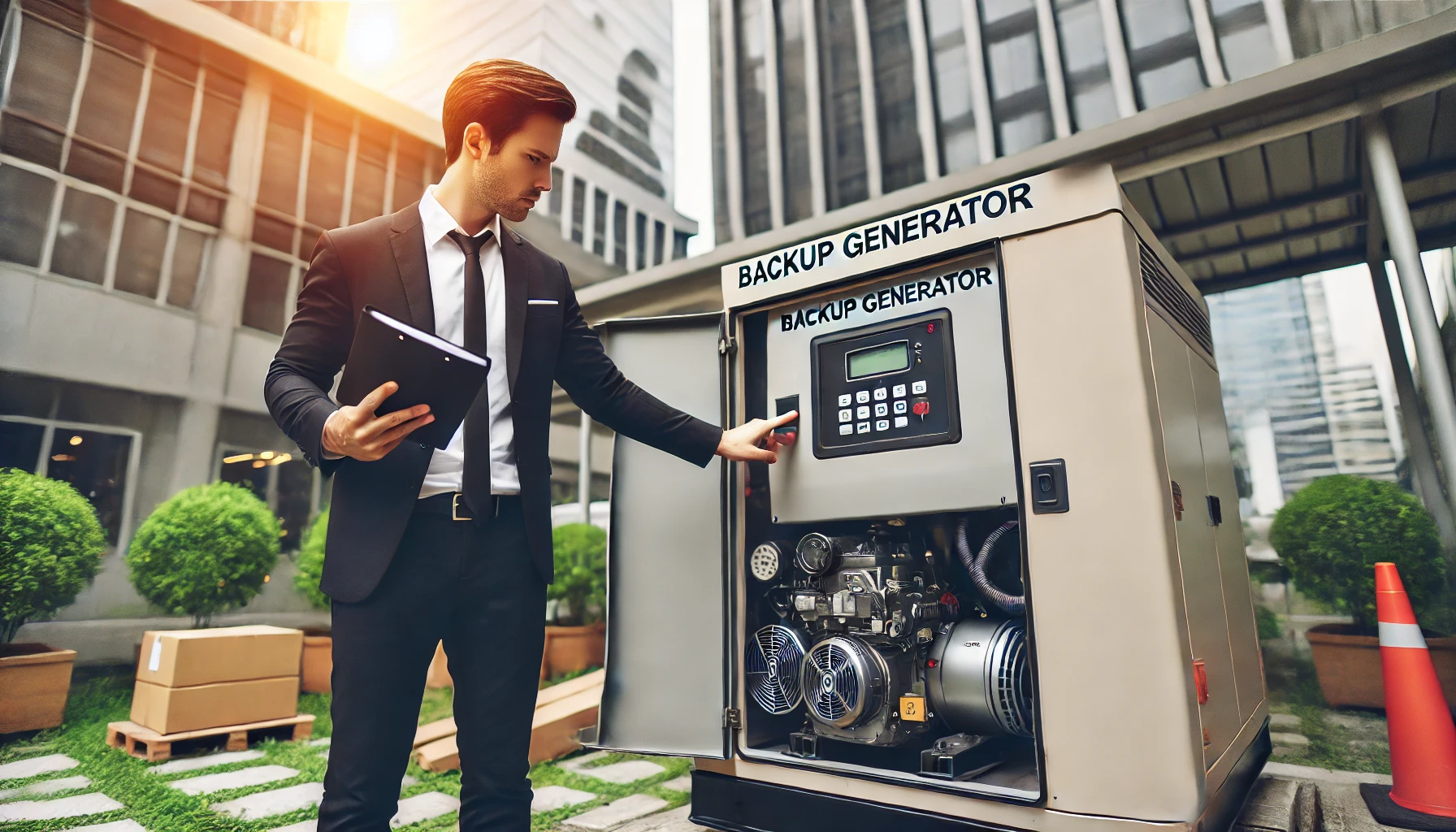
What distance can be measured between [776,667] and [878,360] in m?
0.85

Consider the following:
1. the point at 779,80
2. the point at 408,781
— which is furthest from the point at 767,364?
the point at 779,80

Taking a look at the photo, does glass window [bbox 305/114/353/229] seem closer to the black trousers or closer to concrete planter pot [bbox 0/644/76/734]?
concrete planter pot [bbox 0/644/76/734]

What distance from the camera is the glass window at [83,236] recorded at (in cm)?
308

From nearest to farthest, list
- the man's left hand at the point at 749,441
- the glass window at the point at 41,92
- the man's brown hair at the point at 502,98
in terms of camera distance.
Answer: the man's brown hair at the point at 502,98, the man's left hand at the point at 749,441, the glass window at the point at 41,92

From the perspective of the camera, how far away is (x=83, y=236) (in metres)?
3.19

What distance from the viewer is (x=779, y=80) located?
18.9 feet

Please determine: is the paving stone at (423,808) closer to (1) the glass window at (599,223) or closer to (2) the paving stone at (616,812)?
(2) the paving stone at (616,812)

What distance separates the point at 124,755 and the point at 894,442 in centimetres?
321

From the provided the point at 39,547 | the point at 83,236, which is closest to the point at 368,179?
the point at 83,236

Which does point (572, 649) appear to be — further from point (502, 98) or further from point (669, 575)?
point (502, 98)

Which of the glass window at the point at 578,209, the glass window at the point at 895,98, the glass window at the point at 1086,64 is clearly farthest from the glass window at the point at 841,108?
the glass window at the point at 578,209

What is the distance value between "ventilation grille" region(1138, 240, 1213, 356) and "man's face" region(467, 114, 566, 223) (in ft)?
4.15

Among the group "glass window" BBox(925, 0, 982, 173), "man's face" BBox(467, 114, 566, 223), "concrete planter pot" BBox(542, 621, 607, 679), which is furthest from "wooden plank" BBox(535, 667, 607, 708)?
"glass window" BBox(925, 0, 982, 173)

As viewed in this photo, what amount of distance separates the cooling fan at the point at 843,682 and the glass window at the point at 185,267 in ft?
12.5
